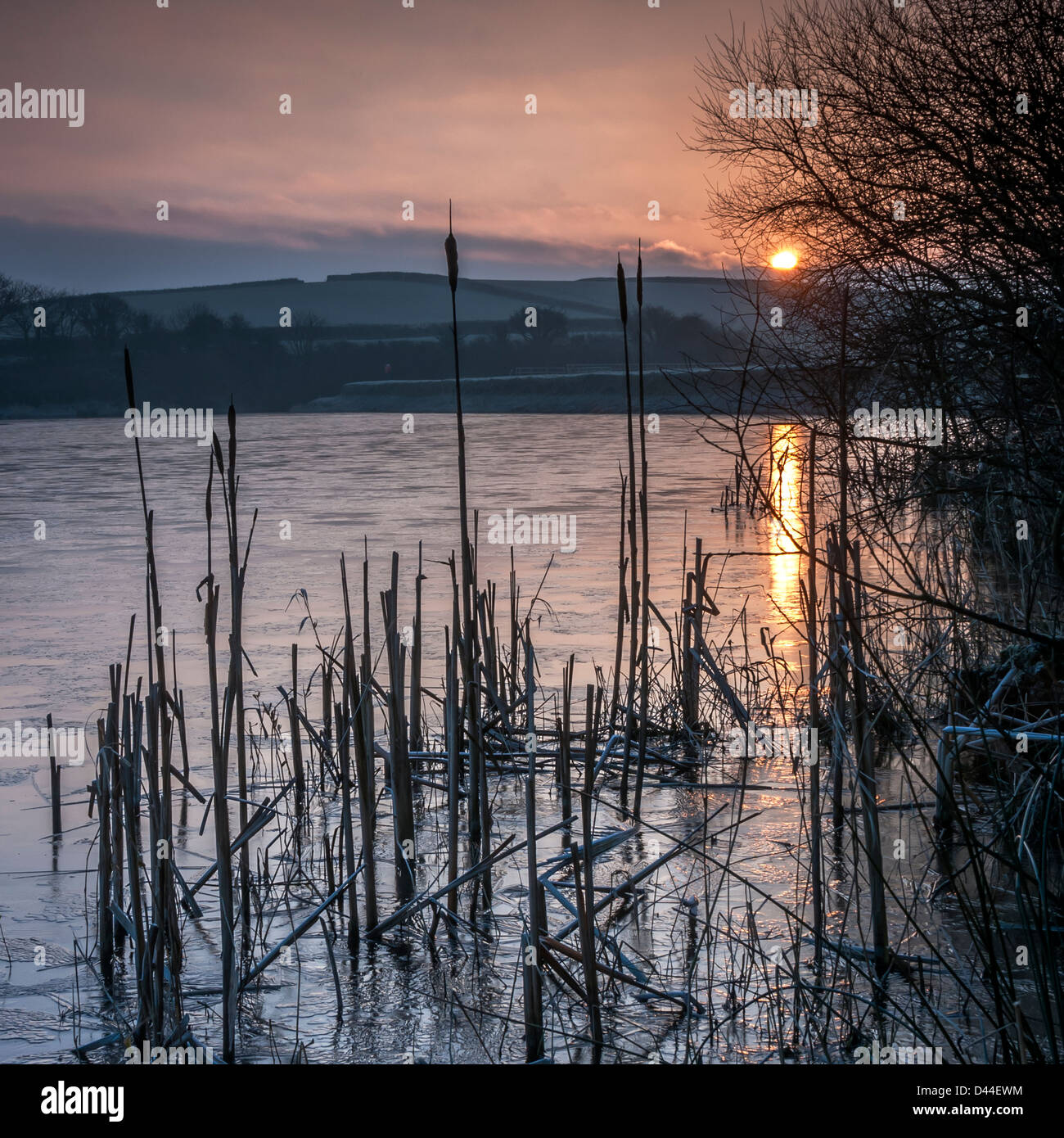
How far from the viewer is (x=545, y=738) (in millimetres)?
5707

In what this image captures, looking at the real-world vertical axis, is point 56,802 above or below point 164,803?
below

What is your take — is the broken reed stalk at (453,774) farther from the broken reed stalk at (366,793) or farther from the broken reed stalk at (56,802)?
the broken reed stalk at (56,802)

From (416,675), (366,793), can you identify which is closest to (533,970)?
(366,793)

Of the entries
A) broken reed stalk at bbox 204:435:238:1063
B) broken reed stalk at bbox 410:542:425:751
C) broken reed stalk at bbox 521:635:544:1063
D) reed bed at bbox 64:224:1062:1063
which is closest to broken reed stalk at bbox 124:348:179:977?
reed bed at bbox 64:224:1062:1063

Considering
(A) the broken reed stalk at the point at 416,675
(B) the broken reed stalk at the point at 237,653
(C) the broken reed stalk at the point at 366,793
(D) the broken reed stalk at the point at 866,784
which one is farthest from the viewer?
(A) the broken reed stalk at the point at 416,675

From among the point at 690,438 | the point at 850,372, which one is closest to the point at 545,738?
the point at 850,372

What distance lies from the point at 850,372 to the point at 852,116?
237 cm

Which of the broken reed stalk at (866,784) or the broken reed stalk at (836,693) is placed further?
the broken reed stalk at (836,693)

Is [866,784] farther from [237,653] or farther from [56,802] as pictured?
[56,802]

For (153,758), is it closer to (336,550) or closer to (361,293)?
(336,550)

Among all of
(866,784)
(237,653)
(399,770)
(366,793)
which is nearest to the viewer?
(237,653)

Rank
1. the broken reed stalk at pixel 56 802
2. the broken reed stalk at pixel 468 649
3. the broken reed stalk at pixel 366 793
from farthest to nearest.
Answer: the broken reed stalk at pixel 56 802 < the broken reed stalk at pixel 468 649 < the broken reed stalk at pixel 366 793

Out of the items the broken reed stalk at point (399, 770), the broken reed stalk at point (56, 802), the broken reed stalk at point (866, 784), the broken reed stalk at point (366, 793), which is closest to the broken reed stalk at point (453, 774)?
the broken reed stalk at point (399, 770)
